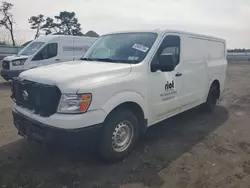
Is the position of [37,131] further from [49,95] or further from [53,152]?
[53,152]

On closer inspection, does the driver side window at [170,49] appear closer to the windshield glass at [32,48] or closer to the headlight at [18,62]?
the headlight at [18,62]

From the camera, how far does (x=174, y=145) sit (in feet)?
14.8

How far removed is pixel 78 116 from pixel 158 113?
1.70 metres

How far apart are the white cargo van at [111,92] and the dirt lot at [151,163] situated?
384 mm

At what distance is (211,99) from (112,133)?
4.02 metres

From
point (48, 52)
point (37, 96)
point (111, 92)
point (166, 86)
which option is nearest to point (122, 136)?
point (111, 92)

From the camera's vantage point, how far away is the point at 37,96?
11.4 ft

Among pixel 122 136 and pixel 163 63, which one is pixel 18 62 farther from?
pixel 122 136

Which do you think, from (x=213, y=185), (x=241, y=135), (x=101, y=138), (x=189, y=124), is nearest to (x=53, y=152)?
(x=101, y=138)

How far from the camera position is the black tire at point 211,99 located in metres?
6.59

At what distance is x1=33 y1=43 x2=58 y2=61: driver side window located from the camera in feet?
37.5

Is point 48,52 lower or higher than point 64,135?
higher

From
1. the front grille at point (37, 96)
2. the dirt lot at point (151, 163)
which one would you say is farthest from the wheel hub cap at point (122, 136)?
the front grille at point (37, 96)

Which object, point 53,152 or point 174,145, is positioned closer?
point 53,152
